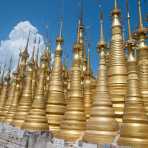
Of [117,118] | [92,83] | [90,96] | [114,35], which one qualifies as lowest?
[117,118]

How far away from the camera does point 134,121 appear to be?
10055 millimetres

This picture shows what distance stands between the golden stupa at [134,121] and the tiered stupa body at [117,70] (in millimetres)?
1717

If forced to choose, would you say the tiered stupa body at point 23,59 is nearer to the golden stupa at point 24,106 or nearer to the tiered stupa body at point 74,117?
the golden stupa at point 24,106

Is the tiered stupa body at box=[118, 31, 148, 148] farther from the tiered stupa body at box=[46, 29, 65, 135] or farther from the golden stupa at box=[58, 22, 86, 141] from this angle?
the tiered stupa body at box=[46, 29, 65, 135]

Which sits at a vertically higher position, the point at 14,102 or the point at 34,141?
the point at 14,102

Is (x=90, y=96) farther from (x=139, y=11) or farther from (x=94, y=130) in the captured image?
(x=139, y=11)

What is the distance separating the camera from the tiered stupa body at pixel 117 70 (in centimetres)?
1262

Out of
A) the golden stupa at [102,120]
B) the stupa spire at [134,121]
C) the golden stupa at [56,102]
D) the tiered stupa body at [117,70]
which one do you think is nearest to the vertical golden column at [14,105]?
the golden stupa at [56,102]

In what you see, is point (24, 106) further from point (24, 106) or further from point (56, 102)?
point (56, 102)

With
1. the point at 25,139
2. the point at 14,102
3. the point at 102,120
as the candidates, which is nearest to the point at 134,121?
the point at 102,120

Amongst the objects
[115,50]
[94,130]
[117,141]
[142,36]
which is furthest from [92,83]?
[117,141]

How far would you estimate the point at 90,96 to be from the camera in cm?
1564

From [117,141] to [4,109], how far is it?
1845 cm

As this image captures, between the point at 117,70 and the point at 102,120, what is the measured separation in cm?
382
